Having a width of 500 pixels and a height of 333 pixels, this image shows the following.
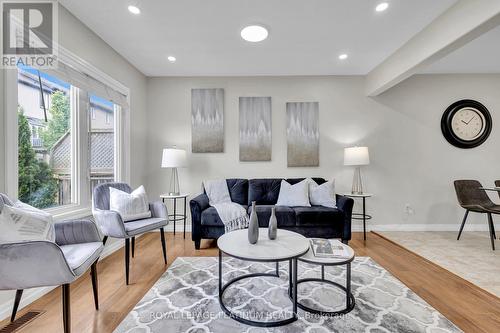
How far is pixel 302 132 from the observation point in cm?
384

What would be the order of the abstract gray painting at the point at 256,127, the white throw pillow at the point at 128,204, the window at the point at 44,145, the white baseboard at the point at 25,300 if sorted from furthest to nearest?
the abstract gray painting at the point at 256,127 < the white throw pillow at the point at 128,204 < the window at the point at 44,145 < the white baseboard at the point at 25,300

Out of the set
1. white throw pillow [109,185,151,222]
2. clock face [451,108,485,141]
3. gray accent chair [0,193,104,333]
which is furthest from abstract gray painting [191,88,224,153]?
clock face [451,108,485,141]

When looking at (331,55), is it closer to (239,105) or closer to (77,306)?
(239,105)

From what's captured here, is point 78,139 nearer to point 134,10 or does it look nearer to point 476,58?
point 134,10

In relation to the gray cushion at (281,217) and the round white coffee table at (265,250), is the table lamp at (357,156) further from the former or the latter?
the round white coffee table at (265,250)

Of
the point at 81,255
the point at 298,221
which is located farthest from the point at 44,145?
the point at 298,221

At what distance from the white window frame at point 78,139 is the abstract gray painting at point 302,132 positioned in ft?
8.43

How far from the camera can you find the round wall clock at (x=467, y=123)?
371 centimetres

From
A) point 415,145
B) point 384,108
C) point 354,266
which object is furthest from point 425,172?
point 354,266

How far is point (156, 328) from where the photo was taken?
1517 millimetres

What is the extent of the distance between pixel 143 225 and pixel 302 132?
2789mm

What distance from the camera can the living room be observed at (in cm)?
167

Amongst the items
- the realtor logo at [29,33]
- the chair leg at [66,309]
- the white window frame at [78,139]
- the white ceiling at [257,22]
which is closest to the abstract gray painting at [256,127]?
the white ceiling at [257,22]

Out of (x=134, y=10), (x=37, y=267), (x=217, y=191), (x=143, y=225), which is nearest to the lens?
(x=37, y=267)
